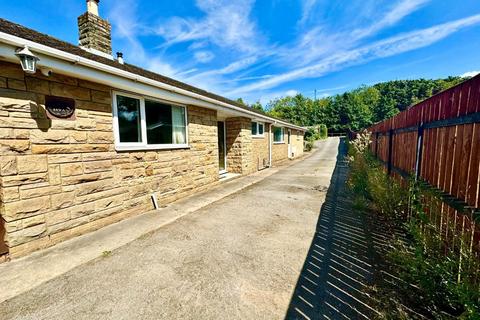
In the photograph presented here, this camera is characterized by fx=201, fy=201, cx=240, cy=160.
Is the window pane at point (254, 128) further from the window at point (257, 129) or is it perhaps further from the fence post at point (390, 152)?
→ the fence post at point (390, 152)

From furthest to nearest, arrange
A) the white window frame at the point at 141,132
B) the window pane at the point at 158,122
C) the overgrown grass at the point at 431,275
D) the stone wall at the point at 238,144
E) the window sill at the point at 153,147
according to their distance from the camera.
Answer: the stone wall at the point at 238,144 → the window pane at the point at 158,122 → the window sill at the point at 153,147 → the white window frame at the point at 141,132 → the overgrown grass at the point at 431,275

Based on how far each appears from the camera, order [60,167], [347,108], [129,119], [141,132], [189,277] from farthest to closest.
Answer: [347,108], [141,132], [129,119], [60,167], [189,277]

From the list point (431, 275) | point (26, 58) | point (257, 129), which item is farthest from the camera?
point (257, 129)

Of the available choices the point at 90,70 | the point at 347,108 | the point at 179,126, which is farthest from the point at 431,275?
the point at 347,108

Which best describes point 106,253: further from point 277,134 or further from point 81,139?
point 277,134

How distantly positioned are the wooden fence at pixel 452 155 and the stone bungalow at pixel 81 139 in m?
5.19

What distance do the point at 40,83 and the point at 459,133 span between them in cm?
594

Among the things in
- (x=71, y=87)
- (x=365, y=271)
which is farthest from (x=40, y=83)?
(x=365, y=271)

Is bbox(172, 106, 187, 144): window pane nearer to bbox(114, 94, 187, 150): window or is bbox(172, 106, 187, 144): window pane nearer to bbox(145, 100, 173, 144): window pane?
bbox(114, 94, 187, 150): window

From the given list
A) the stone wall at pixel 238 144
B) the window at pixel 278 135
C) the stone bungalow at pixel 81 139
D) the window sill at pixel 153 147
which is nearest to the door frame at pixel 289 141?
the window at pixel 278 135

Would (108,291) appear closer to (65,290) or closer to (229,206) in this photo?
(65,290)

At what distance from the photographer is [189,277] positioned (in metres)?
2.57

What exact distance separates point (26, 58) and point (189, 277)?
3665mm

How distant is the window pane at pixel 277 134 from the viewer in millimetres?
14844
